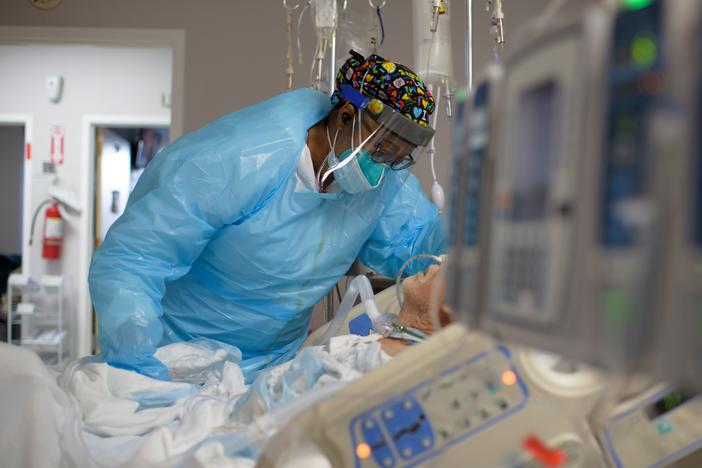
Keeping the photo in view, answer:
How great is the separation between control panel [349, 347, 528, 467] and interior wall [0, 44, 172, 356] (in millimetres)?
4770

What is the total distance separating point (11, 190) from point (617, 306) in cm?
718

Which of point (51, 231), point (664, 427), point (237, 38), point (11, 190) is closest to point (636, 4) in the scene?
point (664, 427)

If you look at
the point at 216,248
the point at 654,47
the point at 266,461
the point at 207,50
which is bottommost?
the point at 266,461

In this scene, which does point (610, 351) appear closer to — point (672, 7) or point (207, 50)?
point (672, 7)

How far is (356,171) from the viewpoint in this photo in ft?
5.72

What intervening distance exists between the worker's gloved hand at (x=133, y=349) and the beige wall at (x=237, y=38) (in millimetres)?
1996

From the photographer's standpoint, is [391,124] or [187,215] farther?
[391,124]

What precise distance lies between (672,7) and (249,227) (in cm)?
140

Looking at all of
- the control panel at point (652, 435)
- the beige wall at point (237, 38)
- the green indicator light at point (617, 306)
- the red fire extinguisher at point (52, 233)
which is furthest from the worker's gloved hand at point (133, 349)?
the red fire extinguisher at point (52, 233)

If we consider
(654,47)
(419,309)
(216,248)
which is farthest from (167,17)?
(654,47)

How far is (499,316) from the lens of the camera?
1.57 ft

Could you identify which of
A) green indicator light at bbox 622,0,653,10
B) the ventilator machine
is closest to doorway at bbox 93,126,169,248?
the ventilator machine

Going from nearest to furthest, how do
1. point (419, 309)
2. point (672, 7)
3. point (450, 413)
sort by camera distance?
point (672, 7) → point (450, 413) → point (419, 309)

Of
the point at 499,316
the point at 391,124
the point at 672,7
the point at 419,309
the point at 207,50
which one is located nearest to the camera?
the point at 672,7
